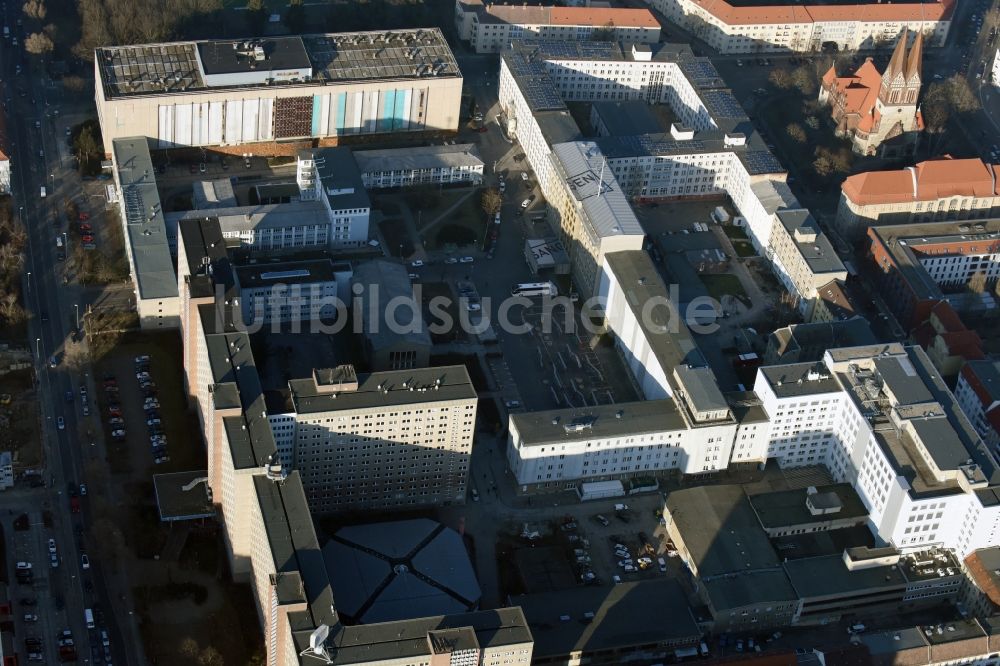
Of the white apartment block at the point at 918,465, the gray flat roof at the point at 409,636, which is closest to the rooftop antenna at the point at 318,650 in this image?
the gray flat roof at the point at 409,636

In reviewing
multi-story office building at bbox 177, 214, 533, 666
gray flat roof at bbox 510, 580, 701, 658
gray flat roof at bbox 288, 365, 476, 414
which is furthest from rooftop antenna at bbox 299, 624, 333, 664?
gray flat roof at bbox 288, 365, 476, 414

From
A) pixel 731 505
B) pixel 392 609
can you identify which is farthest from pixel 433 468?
pixel 731 505

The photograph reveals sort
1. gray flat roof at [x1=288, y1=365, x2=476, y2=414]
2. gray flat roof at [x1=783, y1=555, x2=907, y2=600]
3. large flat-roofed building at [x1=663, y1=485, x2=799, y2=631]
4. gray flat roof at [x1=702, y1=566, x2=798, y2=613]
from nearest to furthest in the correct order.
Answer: gray flat roof at [x1=702, y1=566, x2=798, y2=613] < large flat-roofed building at [x1=663, y1=485, x2=799, y2=631] < gray flat roof at [x1=288, y1=365, x2=476, y2=414] < gray flat roof at [x1=783, y1=555, x2=907, y2=600]

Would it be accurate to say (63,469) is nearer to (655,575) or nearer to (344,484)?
(344,484)

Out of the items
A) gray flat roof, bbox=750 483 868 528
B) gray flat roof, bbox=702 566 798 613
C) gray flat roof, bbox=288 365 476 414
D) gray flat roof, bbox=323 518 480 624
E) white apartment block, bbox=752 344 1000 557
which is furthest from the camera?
gray flat roof, bbox=750 483 868 528

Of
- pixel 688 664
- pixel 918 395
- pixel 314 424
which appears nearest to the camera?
pixel 688 664

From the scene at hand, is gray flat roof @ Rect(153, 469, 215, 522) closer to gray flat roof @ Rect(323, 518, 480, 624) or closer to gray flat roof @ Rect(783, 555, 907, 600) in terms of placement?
gray flat roof @ Rect(323, 518, 480, 624)

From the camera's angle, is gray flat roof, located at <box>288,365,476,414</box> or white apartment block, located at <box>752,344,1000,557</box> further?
white apartment block, located at <box>752,344,1000,557</box>

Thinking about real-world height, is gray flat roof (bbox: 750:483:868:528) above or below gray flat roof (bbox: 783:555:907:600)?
above
